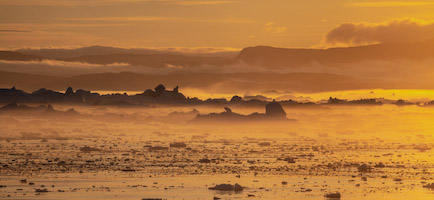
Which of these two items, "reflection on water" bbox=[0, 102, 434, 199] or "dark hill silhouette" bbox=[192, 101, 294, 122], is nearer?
"reflection on water" bbox=[0, 102, 434, 199]

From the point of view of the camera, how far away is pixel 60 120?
139 m

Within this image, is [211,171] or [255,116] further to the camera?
[255,116]

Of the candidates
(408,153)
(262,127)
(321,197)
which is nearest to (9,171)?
(321,197)

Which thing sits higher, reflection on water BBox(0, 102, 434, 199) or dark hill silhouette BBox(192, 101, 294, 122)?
dark hill silhouette BBox(192, 101, 294, 122)

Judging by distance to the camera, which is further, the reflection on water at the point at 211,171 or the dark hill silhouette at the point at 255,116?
the dark hill silhouette at the point at 255,116

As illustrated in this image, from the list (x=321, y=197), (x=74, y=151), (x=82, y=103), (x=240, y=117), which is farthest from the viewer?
(x=82, y=103)

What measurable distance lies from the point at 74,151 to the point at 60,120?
77.6m

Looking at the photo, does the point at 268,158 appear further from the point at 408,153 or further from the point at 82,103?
the point at 82,103

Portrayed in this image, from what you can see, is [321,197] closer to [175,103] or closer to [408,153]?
[408,153]

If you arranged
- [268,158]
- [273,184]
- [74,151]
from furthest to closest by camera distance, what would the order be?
[74,151] → [268,158] → [273,184]

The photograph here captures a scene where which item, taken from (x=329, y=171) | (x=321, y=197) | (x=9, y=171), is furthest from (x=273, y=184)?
(x=9, y=171)

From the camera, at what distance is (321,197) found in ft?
119

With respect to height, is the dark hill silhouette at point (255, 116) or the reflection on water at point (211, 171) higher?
the dark hill silhouette at point (255, 116)

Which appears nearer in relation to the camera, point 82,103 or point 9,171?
point 9,171
